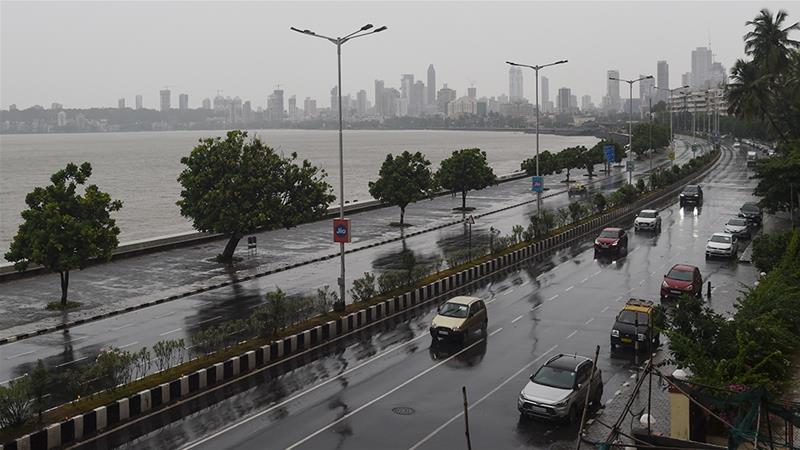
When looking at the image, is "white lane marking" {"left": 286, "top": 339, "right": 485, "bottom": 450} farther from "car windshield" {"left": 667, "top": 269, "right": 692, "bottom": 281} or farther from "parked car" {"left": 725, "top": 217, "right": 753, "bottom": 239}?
"parked car" {"left": 725, "top": 217, "right": 753, "bottom": 239}

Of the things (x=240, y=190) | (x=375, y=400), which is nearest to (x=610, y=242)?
(x=240, y=190)

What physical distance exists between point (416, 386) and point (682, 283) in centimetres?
1642

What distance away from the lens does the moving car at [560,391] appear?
19.2m

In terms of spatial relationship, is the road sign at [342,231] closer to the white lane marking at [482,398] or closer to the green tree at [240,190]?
the white lane marking at [482,398]

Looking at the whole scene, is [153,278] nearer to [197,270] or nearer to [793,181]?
[197,270]

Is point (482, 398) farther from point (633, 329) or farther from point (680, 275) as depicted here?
point (680, 275)

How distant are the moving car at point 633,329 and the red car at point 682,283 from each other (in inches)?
293

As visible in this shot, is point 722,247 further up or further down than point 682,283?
further up

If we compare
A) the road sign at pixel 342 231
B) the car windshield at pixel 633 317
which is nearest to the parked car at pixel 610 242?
the road sign at pixel 342 231

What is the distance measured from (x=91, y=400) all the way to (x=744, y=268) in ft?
111

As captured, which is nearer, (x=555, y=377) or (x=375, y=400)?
(x=555, y=377)

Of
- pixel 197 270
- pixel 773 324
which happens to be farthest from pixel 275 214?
pixel 773 324

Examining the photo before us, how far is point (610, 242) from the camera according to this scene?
4581 centimetres

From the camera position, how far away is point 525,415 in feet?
65.0
